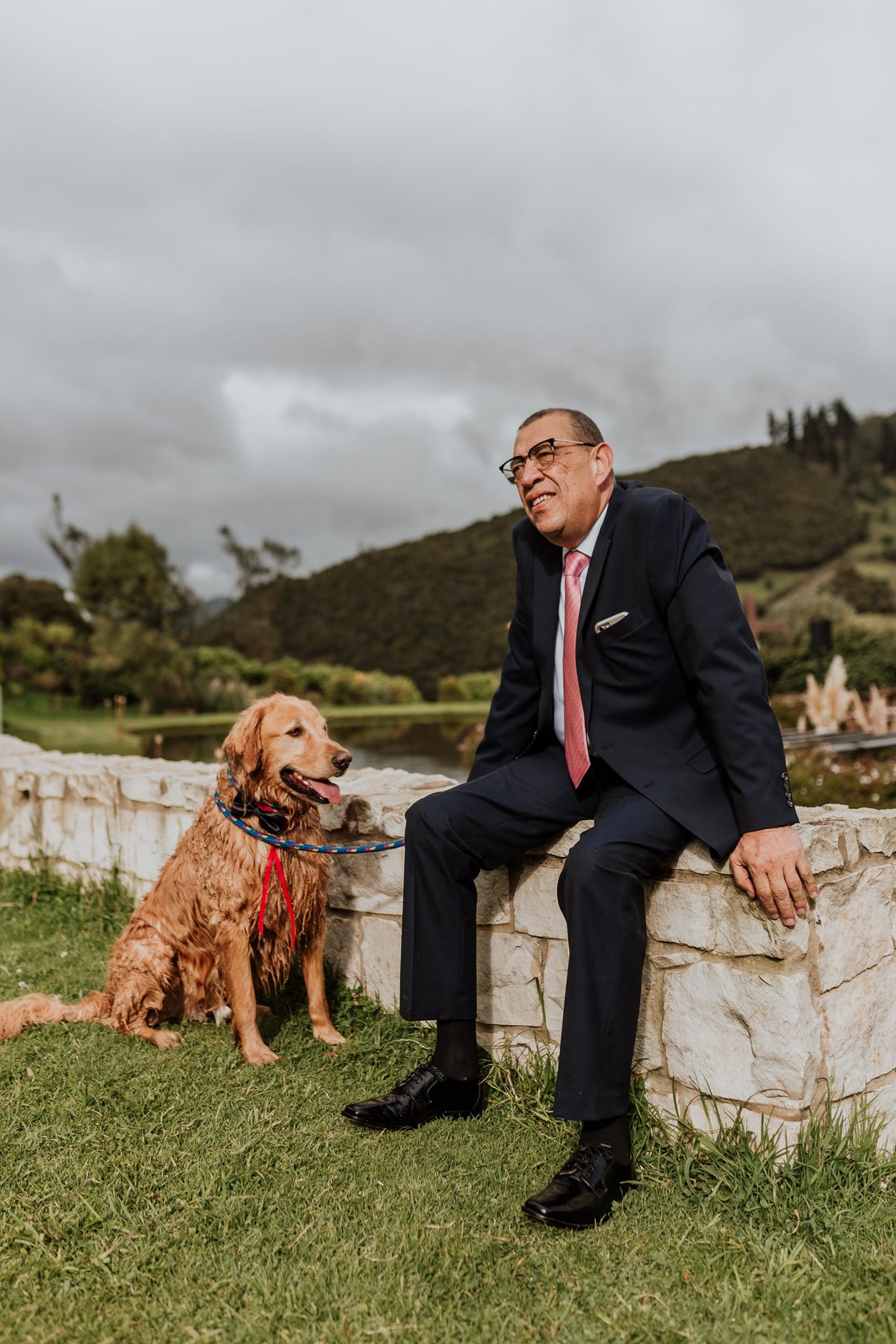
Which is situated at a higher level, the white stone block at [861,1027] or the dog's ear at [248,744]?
the dog's ear at [248,744]

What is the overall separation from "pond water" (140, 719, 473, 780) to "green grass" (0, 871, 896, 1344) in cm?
625

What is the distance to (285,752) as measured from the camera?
3125 mm

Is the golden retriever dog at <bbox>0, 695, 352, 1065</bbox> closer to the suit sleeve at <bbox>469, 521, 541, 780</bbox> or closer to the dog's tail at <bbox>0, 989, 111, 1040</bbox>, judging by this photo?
the dog's tail at <bbox>0, 989, 111, 1040</bbox>

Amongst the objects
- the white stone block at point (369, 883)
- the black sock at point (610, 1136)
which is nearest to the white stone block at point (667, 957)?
the black sock at point (610, 1136)

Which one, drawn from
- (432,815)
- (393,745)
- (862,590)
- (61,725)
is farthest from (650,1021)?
(862,590)

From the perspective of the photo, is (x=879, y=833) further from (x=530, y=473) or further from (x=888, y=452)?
(x=888, y=452)

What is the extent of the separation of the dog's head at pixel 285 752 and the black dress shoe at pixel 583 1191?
1348 millimetres

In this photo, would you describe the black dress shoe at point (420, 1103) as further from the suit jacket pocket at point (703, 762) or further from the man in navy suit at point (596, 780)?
the suit jacket pocket at point (703, 762)

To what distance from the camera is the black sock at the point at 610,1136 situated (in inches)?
92.8

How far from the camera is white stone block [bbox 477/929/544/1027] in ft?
9.80

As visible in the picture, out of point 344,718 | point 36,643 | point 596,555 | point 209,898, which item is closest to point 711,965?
point 596,555

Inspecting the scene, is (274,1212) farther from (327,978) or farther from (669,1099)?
(327,978)

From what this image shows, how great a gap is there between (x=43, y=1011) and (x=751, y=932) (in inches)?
104

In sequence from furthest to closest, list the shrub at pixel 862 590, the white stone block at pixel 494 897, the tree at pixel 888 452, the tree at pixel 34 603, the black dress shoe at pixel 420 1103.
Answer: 1. the tree at pixel 888 452
2. the shrub at pixel 862 590
3. the tree at pixel 34 603
4. the white stone block at pixel 494 897
5. the black dress shoe at pixel 420 1103
